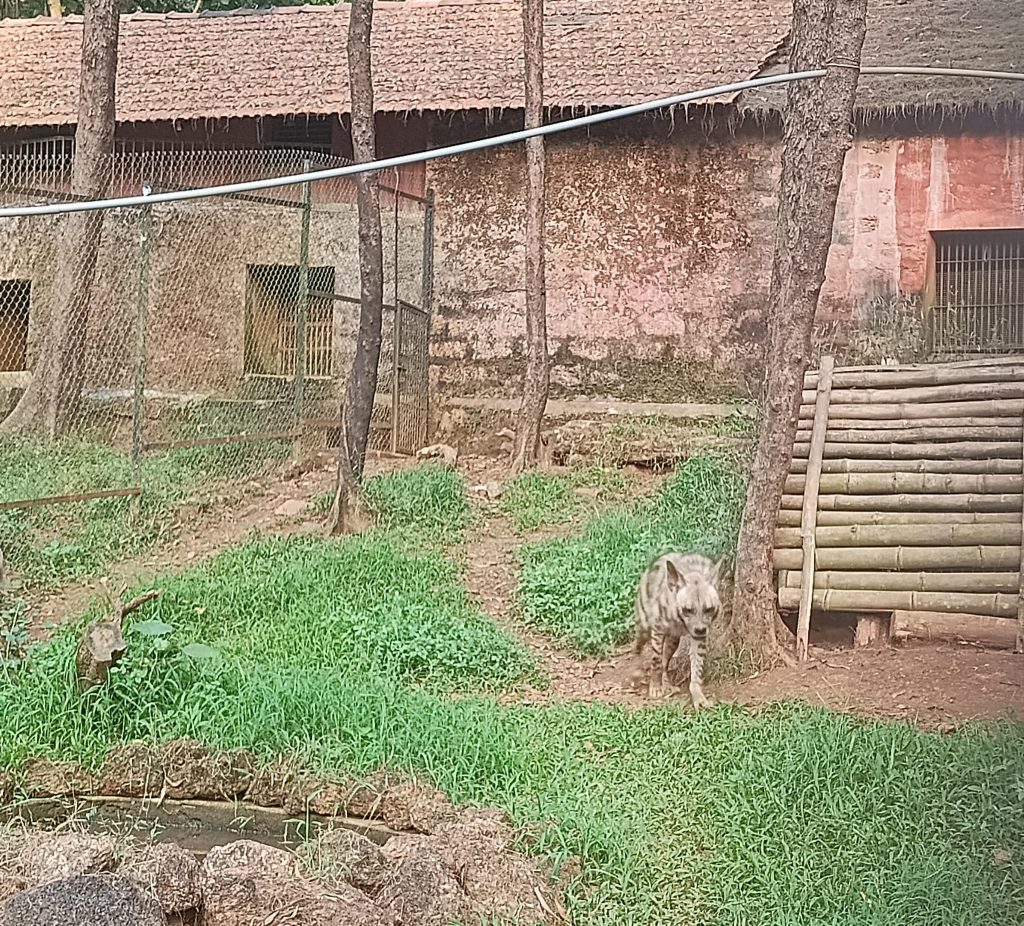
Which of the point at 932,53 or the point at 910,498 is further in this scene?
the point at 932,53

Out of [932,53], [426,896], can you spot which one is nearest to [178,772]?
[426,896]

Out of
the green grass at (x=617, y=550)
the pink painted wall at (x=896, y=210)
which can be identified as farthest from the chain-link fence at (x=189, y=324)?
the pink painted wall at (x=896, y=210)

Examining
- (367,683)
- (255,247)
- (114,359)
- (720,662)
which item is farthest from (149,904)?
(255,247)

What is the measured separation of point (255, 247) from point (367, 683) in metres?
2.33

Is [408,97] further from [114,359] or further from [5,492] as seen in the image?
[5,492]

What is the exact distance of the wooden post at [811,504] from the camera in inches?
120

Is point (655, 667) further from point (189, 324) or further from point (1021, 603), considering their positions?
point (189, 324)

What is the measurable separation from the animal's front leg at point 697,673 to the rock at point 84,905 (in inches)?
53.7

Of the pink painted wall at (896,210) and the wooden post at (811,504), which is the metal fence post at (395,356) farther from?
the pink painted wall at (896,210)

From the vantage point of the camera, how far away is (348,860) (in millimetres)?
2605

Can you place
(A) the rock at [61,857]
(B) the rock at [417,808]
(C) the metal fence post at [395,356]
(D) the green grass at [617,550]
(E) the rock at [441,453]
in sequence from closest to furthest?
1. (A) the rock at [61,857]
2. (B) the rock at [417,808]
3. (D) the green grass at [617,550]
4. (E) the rock at [441,453]
5. (C) the metal fence post at [395,356]

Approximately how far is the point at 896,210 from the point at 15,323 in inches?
138

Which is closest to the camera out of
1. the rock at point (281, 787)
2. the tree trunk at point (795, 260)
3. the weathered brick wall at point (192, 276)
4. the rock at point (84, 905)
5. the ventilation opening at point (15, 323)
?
the rock at point (84, 905)

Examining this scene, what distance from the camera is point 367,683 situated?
10.2ft
